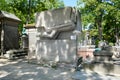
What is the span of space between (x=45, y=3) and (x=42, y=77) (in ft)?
66.2

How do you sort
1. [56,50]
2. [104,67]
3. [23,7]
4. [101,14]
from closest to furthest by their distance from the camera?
[104,67]
[56,50]
[23,7]
[101,14]

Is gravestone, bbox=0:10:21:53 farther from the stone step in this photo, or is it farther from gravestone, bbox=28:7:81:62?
the stone step

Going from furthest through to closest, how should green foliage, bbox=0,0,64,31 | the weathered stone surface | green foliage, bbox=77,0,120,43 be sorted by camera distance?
green foliage, bbox=77,0,120,43
green foliage, bbox=0,0,64,31
the weathered stone surface

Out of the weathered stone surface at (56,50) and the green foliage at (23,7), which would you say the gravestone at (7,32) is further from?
the green foliage at (23,7)

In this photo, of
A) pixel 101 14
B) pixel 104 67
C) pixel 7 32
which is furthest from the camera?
pixel 101 14

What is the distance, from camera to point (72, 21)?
32.6 feet

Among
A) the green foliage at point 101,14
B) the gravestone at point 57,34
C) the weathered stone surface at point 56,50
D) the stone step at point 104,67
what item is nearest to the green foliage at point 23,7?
the green foliage at point 101,14

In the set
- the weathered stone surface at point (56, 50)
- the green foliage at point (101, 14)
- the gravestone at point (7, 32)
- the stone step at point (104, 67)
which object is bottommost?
the stone step at point (104, 67)

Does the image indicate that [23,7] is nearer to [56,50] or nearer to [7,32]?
[7,32]

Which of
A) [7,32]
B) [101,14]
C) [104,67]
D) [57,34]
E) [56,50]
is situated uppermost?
[101,14]

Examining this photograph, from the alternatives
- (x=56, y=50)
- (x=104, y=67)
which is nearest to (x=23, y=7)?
(x=56, y=50)

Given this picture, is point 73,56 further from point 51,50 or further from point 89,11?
point 89,11

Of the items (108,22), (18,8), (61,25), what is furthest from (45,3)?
(61,25)

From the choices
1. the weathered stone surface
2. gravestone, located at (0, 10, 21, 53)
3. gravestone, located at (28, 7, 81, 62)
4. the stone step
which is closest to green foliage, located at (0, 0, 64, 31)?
gravestone, located at (0, 10, 21, 53)
